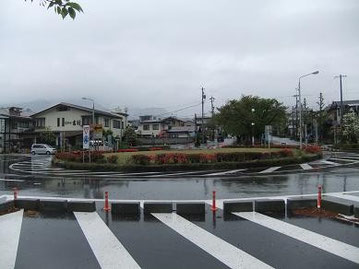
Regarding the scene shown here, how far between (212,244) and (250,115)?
204ft

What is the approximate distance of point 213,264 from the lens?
7.40 metres

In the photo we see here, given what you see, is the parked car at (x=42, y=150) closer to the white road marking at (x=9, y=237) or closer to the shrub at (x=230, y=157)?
the shrub at (x=230, y=157)

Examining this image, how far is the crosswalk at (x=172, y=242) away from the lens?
24.7 feet

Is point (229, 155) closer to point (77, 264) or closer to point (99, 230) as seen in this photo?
point (99, 230)

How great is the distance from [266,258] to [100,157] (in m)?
25.3

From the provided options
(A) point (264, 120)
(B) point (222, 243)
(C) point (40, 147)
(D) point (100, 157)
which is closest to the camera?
(B) point (222, 243)

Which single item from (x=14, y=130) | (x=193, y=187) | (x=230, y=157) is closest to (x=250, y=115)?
(x=14, y=130)

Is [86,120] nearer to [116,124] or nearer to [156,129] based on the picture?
[116,124]

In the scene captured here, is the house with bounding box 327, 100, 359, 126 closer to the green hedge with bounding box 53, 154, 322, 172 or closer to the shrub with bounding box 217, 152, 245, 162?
the green hedge with bounding box 53, 154, 322, 172

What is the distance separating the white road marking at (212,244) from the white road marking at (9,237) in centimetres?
340

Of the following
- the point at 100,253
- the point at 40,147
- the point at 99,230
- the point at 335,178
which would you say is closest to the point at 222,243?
the point at 100,253

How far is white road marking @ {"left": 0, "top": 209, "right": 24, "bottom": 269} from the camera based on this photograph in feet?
25.3

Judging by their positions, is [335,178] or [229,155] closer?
[335,178]

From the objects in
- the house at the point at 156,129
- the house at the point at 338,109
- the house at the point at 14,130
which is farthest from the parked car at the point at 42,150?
the house at the point at 338,109
